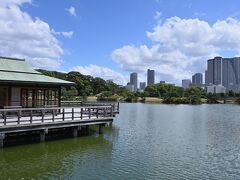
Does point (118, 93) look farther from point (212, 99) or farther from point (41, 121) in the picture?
point (41, 121)

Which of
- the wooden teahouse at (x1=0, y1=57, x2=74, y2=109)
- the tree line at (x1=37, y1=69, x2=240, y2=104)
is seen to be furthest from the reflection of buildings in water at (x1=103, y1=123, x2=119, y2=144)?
the tree line at (x1=37, y1=69, x2=240, y2=104)

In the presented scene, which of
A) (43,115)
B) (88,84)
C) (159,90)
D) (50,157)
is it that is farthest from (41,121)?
(159,90)

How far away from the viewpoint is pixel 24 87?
85.1ft

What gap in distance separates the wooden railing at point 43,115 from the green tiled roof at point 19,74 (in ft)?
7.64

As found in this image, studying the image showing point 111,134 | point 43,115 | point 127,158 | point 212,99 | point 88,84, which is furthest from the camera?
point 88,84

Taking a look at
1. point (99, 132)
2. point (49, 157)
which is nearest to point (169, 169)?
point (49, 157)

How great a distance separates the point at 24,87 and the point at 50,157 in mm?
9236

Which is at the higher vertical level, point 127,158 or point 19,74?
point 19,74

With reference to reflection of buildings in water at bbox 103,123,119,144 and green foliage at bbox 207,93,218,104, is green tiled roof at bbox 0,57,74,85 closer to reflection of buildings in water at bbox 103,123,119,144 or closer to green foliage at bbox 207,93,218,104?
reflection of buildings in water at bbox 103,123,119,144

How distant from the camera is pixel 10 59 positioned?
2934 centimetres

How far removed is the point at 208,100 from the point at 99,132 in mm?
101513

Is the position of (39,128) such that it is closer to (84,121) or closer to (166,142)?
(84,121)

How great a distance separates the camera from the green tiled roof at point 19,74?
24494 millimetres

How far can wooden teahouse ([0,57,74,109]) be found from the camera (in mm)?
24866
